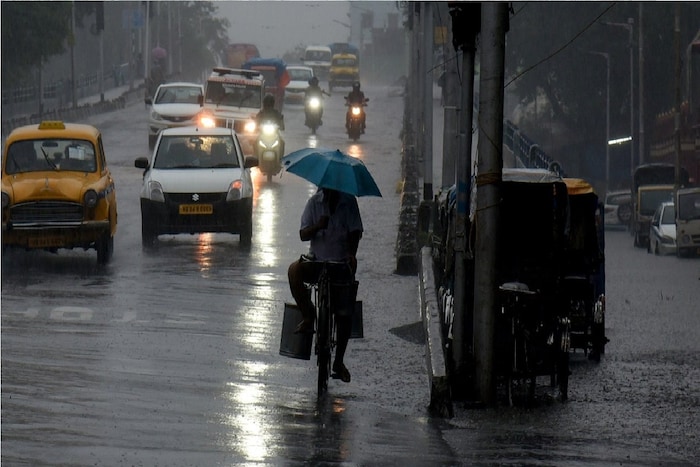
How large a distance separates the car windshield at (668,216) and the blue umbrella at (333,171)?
31537 millimetres

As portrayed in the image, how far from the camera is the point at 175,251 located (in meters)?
23.3

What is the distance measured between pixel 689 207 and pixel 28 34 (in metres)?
33.0

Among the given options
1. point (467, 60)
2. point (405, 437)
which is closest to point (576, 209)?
point (467, 60)

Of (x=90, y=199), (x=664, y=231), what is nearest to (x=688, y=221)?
(x=664, y=231)

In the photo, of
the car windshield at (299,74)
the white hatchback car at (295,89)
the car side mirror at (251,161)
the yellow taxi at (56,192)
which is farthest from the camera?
the car windshield at (299,74)

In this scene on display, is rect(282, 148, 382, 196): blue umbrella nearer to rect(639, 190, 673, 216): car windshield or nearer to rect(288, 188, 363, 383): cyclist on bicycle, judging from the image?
rect(288, 188, 363, 383): cyclist on bicycle

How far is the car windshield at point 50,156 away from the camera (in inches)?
856

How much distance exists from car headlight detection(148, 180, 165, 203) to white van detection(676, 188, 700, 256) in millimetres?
19343

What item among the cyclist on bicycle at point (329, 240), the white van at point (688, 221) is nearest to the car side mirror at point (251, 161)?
the cyclist on bicycle at point (329, 240)

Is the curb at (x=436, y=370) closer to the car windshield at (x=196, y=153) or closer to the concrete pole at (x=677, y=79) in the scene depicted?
the car windshield at (x=196, y=153)

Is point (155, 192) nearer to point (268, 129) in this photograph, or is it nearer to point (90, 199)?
point (90, 199)

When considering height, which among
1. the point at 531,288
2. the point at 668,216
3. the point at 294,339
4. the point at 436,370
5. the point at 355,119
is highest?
the point at 355,119

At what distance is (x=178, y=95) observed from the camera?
44375 mm

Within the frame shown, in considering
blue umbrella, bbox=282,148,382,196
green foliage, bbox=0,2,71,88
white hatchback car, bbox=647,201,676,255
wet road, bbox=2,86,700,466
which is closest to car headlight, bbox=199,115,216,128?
white hatchback car, bbox=647,201,676,255
